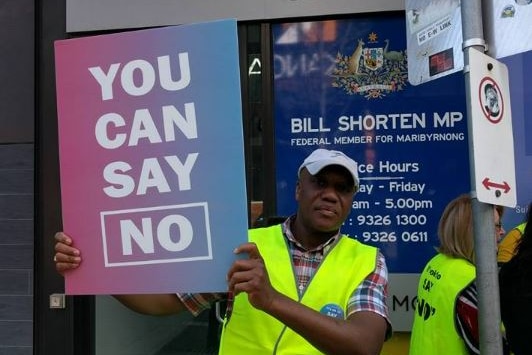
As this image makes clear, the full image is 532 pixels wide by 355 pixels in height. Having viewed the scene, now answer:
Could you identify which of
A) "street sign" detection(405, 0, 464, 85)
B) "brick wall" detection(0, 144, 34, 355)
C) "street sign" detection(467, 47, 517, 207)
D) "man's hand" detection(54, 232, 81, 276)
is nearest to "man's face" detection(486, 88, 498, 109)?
"street sign" detection(467, 47, 517, 207)

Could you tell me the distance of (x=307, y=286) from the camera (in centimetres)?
180

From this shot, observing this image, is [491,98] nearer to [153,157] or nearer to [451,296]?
[451,296]

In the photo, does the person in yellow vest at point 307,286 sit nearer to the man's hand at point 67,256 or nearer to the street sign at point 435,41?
the man's hand at point 67,256

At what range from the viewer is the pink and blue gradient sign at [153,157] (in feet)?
5.52

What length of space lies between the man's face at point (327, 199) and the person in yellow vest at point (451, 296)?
0.60 meters

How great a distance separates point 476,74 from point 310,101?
7.21 feet

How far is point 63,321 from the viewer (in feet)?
13.3

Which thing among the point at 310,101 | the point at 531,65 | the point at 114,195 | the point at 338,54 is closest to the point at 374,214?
the point at 310,101

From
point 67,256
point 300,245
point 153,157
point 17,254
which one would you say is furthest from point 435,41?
point 17,254

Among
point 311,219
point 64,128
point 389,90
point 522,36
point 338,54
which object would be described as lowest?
point 311,219

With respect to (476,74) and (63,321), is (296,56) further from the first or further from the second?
(63,321)

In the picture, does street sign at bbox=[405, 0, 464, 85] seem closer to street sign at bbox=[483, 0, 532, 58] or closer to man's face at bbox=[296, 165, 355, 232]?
street sign at bbox=[483, 0, 532, 58]

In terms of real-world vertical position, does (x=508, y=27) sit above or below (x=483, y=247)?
above

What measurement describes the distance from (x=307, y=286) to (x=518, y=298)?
68 centimetres
